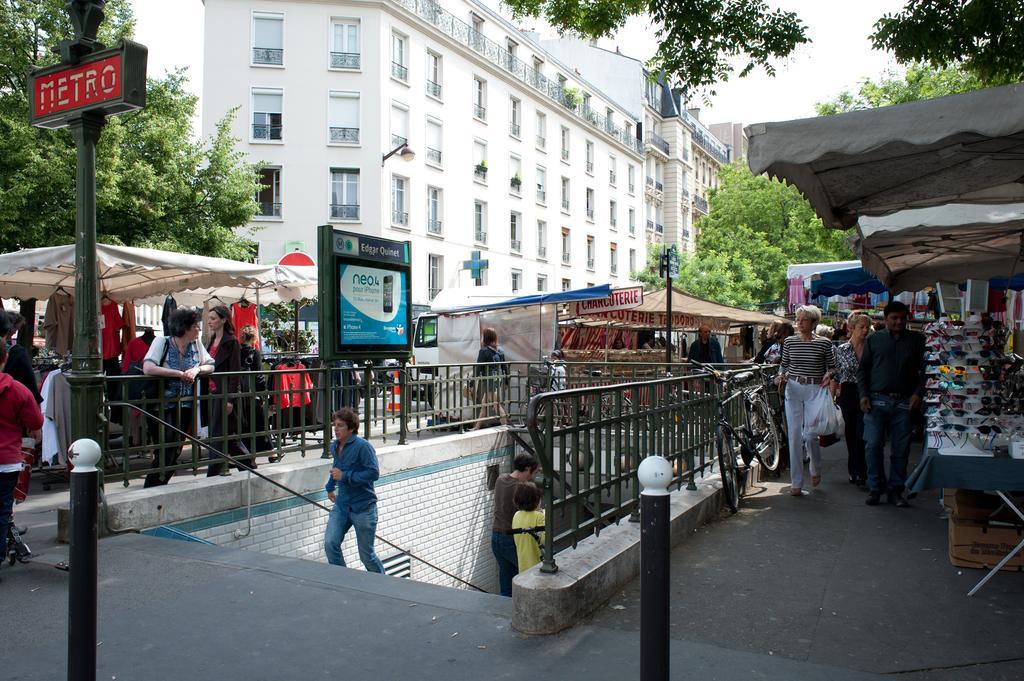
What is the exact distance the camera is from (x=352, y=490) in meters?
7.29

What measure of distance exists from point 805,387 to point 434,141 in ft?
96.8

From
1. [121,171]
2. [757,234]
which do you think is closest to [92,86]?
[121,171]

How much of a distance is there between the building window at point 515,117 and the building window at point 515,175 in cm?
117

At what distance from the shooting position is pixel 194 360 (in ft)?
24.1

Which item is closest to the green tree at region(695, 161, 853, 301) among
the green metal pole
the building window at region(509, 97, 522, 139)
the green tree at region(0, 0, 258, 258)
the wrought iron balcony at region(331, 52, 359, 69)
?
the building window at region(509, 97, 522, 139)

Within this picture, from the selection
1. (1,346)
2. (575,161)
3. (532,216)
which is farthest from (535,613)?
(575,161)

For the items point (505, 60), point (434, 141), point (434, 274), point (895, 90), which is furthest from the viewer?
point (505, 60)

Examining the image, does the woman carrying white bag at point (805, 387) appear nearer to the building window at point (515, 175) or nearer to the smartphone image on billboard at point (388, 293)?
the smartphone image on billboard at point (388, 293)

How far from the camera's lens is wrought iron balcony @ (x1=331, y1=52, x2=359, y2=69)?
3232 cm

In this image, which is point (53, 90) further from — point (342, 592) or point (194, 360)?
point (342, 592)

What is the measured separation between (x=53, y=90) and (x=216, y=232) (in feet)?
52.0

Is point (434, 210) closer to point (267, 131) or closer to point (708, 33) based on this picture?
point (267, 131)

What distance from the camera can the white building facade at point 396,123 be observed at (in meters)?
32.2

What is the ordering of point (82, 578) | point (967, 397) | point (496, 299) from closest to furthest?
point (82, 578)
point (967, 397)
point (496, 299)
